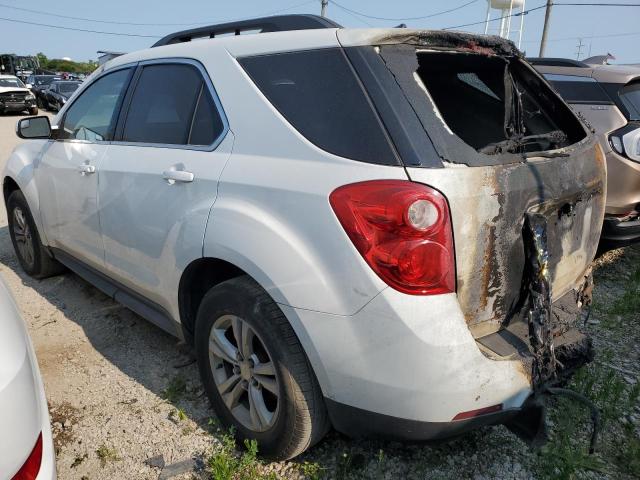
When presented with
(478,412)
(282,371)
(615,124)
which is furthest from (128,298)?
(615,124)

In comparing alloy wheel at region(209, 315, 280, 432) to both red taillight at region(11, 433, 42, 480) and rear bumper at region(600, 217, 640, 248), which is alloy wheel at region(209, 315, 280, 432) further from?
rear bumper at region(600, 217, 640, 248)

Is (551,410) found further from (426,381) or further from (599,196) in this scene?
(426,381)

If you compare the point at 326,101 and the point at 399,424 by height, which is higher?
the point at 326,101

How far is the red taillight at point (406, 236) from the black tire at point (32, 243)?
3338mm

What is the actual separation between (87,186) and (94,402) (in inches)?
51.3

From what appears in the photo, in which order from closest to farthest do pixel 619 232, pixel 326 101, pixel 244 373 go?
pixel 326 101, pixel 244 373, pixel 619 232

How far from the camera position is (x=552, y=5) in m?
25.8

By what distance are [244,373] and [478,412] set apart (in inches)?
39.8

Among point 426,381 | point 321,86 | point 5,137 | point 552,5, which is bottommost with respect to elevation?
point 5,137

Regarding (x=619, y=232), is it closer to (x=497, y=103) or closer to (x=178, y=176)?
(x=497, y=103)

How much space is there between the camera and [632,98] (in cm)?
445

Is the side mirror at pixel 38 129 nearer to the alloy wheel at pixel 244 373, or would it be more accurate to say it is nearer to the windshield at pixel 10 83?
the alloy wheel at pixel 244 373

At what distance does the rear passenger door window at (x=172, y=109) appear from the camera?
2.43 metres

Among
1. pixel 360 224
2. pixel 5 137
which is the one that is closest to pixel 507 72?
pixel 360 224
